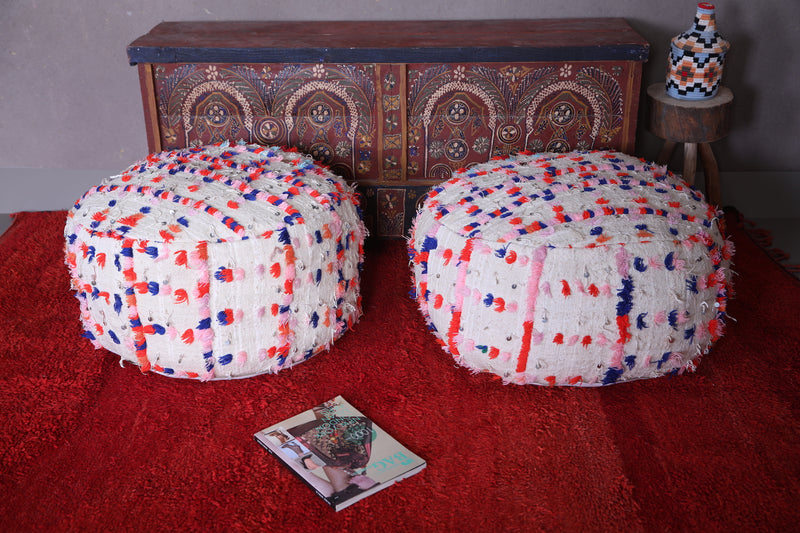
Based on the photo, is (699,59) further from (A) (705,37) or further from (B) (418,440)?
(B) (418,440)

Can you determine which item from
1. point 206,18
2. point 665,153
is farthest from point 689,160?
point 206,18

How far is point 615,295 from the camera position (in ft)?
5.35

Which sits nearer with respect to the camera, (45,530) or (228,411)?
(45,530)

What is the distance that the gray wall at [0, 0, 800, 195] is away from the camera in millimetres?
2570

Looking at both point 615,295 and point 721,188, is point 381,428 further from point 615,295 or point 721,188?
point 721,188

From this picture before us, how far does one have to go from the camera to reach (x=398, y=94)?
7.51 feet

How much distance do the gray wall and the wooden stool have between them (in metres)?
0.32

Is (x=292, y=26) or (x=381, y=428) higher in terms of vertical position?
(x=292, y=26)

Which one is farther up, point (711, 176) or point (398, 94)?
point (398, 94)

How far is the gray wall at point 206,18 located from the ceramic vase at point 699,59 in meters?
0.33

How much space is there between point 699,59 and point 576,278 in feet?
3.43

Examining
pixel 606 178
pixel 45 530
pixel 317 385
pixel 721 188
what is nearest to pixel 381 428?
pixel 317 385

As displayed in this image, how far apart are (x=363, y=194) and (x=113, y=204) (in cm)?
87

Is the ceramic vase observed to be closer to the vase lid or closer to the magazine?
the vase lid
